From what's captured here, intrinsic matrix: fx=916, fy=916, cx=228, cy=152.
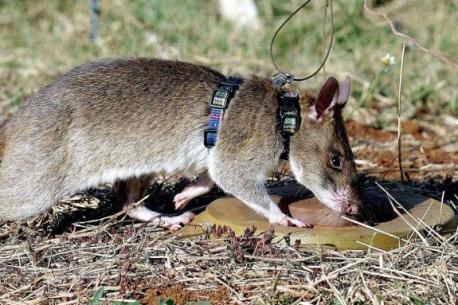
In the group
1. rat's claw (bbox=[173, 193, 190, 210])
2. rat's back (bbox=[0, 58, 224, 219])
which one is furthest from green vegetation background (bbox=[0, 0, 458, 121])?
rat's back (bbox=[0, 58, 224, 219])

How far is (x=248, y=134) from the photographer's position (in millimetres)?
5699

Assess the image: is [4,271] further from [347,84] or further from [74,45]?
[74,45]

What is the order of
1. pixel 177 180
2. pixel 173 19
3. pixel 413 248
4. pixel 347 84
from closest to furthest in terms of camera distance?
1. pixel 413 248
2. pixel 347 84
3. pixel 177 180
4. pixel 173 19

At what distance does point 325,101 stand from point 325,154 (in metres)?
0.34

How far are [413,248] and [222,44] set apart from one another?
550cm

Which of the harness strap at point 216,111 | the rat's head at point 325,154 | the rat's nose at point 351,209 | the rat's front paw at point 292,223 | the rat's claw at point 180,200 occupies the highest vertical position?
the harness strap at point 216,111

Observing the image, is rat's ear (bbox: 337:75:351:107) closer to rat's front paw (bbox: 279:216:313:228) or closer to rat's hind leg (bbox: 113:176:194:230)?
rat's front paw (bbox: 279:216:313:228)

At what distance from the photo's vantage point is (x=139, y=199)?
621 centimetres

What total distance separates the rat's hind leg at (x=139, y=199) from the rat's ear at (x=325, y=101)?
105cm

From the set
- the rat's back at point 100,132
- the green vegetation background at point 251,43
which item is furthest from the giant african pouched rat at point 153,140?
the green vegetation background at point 251,43

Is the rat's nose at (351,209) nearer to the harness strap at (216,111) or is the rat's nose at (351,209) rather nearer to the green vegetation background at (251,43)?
the harness strap at (216,111)

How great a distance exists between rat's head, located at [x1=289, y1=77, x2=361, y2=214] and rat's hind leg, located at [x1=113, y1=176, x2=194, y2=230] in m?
0.83

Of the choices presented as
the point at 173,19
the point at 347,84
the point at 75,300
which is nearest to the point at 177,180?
the point at 347,84

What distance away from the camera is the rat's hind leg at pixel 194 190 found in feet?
20.4
